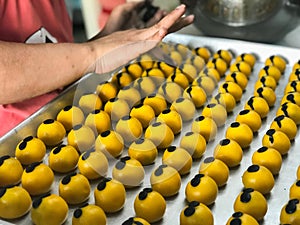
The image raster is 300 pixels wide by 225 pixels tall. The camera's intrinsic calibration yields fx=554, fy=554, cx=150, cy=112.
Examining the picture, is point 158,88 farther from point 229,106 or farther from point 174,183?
point 174,183

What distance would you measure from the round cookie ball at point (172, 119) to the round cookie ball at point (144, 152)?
95 mm

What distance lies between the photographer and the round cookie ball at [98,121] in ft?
4.37

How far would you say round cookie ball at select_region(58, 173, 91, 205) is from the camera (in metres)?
1.12

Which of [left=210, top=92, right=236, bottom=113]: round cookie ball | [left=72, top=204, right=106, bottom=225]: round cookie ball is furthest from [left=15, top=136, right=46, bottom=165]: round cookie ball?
[left=210, top=92, right=236, bottom=113]: round cookie ball

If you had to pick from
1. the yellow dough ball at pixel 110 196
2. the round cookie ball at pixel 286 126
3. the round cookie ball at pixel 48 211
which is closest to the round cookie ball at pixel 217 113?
the round cookie ball at pixel 286 126

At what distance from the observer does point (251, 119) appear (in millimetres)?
1307

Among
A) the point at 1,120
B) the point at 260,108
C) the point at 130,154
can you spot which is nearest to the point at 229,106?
the point at 260,108

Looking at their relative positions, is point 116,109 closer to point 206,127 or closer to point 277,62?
point 206,127

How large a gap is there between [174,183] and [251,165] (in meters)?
0.17

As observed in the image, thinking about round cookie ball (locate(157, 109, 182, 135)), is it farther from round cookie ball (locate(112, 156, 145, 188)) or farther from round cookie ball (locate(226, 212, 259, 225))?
round cookie ball (locate(226, 212, 259, 225))

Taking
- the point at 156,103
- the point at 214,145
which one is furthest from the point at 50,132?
the point at 214,145

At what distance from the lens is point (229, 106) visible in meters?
1.39

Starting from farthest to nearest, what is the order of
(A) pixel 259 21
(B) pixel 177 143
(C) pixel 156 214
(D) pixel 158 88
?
(A) pixel 259 21 < (D) pixel 158 88 < (B) pixel 177 143 < (C) pixel 156 214

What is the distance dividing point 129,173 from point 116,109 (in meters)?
0.27
